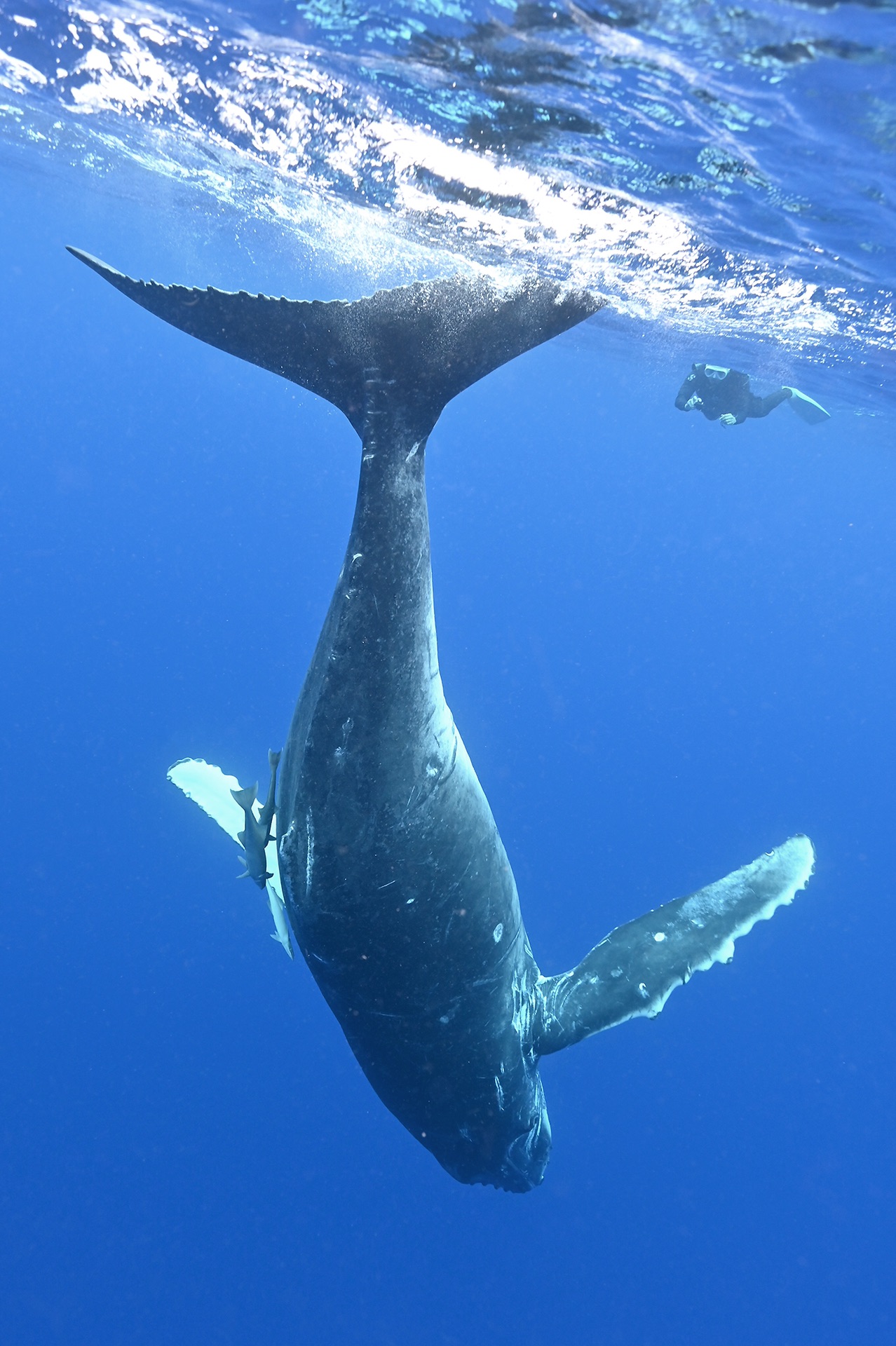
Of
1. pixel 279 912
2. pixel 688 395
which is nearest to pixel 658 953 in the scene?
pixel 279 912

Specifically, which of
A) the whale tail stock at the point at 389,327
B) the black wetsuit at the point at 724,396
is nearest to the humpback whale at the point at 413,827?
the whale tail stock at the point at 389,327

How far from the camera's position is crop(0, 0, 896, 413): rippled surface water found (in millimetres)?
6734

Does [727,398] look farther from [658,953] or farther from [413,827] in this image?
[413,827]

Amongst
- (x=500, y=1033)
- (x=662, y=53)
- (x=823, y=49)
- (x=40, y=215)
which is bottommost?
(x=500, y=1033)

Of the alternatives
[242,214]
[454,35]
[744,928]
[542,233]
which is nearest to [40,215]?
[242,214]

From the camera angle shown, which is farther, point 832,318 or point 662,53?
point 832,318

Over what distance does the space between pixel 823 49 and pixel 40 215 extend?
51.3 meters

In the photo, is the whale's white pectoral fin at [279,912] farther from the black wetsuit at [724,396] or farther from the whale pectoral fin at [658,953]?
the black wetsuit at [724,396]

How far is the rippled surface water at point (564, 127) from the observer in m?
6.73

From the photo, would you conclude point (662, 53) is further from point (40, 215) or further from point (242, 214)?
point (40, 215)

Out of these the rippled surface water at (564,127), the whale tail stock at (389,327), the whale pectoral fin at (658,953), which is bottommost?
the whale pectoral fin at (658,953)

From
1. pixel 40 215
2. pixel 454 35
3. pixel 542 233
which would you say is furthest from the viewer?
pixel 40 215

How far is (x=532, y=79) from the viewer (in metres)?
7.82

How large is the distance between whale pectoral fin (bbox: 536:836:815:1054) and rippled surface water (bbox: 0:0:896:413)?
6.69 metres
